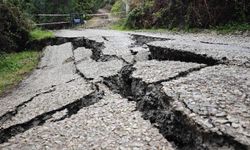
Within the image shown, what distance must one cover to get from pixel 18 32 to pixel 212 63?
395 inches

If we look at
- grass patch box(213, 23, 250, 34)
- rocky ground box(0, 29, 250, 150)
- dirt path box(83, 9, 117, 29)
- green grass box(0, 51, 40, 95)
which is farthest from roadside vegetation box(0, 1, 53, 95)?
dirt path box(83, 9, 117, 29)

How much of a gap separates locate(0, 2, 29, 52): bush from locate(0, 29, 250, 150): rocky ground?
7012mm

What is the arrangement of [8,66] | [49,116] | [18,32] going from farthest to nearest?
[18,32] < [8,66] < [49,116]

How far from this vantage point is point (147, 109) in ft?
10.9

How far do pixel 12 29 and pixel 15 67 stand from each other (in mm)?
3683

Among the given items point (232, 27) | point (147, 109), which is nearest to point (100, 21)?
point (232, 27)

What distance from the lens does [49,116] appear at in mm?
3822

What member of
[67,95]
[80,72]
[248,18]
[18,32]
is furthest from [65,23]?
[67,95]

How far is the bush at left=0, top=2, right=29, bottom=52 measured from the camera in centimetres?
1147

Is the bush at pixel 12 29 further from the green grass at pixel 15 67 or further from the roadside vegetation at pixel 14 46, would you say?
the green grass at pixel 15 67

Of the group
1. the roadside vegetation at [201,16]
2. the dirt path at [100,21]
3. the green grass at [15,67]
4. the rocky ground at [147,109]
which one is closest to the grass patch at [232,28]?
the roadside vegetation at [201,16]

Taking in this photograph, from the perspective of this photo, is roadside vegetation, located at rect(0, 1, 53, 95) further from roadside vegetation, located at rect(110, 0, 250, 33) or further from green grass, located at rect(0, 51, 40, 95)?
roadside vegetation, located at rect(110, 0, 250, 33)

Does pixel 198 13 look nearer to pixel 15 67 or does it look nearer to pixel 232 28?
pixel 232 28

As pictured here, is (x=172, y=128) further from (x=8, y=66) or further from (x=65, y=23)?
(x=65, y=23)
